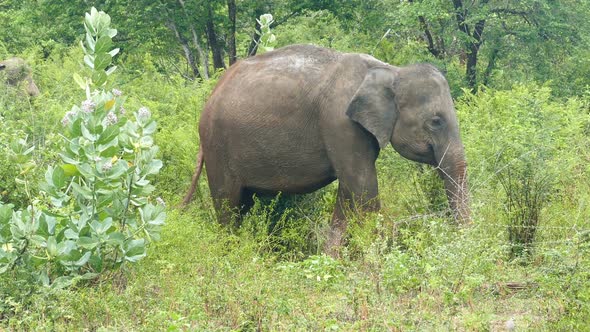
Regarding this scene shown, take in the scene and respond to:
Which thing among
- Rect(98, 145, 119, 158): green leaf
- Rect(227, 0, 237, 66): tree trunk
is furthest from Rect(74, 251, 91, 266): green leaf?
Rect(227, 0, 237, 66): tree trunk

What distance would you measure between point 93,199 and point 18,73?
31.0 feet

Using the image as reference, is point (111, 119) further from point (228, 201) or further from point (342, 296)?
point (228, 201)

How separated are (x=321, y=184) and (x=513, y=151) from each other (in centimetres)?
171

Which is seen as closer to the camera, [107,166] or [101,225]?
[107,166]

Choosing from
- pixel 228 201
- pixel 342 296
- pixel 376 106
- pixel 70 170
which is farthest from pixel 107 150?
pixel 228 201

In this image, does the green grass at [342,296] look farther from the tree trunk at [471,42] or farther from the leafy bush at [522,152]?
the tree trunk at [471,42]

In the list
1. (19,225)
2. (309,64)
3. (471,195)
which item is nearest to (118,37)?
(309,64)

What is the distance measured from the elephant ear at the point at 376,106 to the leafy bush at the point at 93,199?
244cm

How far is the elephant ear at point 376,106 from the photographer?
860cm

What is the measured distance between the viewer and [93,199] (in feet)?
21.1

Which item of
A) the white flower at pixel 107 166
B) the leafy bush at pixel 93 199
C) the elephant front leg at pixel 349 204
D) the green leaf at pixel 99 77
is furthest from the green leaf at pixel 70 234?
the elephant front leg at pixel 349 204

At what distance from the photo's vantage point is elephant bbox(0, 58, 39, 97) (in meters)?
15.1

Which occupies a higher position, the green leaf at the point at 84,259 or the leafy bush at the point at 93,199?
the leafy bush at the point at 93,199

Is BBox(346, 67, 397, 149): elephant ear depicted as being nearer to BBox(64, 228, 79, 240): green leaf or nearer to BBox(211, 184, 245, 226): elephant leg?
BBox(211, 184, 245, 226): elephant leg
